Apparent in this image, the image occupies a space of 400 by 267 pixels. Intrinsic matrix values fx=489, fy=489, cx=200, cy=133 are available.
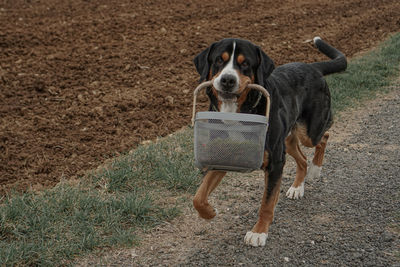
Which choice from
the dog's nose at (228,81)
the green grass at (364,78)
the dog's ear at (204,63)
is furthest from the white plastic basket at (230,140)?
the green grass at (364,78)

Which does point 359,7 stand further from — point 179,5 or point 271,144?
point 271,144

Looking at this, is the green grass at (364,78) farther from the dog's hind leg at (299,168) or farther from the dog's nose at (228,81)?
the dog's nose at (228,81)

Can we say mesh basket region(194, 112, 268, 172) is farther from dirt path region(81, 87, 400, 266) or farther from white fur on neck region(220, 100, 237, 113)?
dirt path region(81, 87, 400, 266)

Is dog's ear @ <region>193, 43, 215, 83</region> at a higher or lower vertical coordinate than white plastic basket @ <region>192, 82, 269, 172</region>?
higher

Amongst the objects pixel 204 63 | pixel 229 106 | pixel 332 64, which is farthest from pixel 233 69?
pixel 332 64

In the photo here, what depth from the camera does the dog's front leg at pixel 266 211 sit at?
389cm

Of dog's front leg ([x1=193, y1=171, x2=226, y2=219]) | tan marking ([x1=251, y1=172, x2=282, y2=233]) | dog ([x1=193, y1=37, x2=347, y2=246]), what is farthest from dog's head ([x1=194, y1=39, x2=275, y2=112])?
tan marking ([x1=251, y1=172, x2=282, y2=233])

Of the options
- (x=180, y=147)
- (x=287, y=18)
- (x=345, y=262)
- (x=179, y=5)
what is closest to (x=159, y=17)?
(x=179, y=5)

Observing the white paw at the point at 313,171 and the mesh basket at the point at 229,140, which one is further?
the white paw at the point at 313,171

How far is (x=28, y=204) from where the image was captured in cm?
421

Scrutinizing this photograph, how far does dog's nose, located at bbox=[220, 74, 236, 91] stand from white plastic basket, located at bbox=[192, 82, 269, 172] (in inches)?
14.4

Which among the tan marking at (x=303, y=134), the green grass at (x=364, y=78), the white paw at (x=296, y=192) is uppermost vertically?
the tan marking at (x=303, y=134)

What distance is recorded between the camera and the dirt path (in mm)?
3678

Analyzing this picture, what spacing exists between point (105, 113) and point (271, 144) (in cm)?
350
